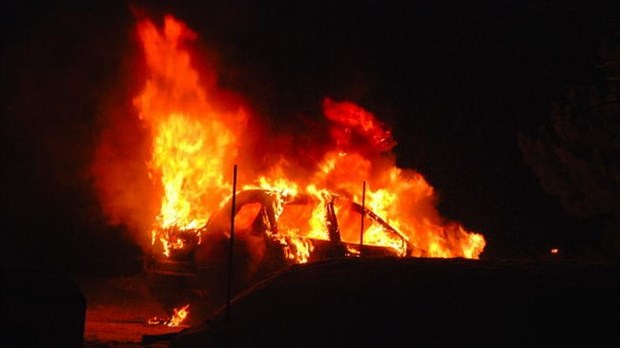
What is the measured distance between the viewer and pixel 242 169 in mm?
15531

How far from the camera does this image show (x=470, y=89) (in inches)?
963

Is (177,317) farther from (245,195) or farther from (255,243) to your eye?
(245,195)

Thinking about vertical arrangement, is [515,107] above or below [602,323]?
above

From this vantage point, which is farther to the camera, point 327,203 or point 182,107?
point 182,107

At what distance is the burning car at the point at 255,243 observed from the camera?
34.3 ft

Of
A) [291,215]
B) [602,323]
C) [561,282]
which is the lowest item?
[602,323]

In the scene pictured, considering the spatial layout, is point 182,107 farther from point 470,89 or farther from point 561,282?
point 470,89

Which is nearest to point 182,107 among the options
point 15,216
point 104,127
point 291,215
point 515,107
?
point 291,215

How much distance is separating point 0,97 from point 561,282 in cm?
2081

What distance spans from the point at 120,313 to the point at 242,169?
4.11m

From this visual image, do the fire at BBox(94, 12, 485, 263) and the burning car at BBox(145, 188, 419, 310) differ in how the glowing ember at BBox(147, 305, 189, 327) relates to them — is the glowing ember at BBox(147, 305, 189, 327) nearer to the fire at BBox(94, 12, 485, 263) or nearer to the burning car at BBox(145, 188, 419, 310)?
the burning car at BBox(145, 188, 419, 310)

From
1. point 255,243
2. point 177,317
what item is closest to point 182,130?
point 255,243

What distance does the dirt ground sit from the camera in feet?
32.6

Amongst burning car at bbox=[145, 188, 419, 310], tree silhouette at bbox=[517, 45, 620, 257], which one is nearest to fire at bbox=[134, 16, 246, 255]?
burning car at bbox=[145, 188, 419, 310]
